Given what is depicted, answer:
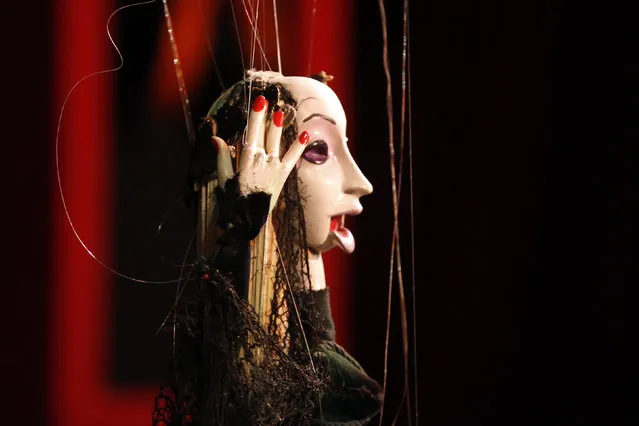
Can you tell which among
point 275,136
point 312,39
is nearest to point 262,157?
point 275,136

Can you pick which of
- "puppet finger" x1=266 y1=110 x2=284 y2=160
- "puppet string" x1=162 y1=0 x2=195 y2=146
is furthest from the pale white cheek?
"puppet string" x1=162 y1=0 x2=195 y2=146

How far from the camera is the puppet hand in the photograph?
4.15 ft

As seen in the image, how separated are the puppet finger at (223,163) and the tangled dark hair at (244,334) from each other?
0.04 m

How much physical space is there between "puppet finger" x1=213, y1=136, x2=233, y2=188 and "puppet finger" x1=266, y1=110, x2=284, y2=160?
0.21ft

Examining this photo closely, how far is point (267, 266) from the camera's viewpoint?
1.33 m

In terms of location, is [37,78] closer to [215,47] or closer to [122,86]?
[122,86]

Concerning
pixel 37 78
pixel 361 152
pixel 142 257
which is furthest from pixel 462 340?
pixel 37 78

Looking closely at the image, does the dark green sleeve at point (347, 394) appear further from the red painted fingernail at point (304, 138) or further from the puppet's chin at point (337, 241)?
the red painted fingernail at point (304, 138)

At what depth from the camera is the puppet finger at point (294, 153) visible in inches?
51.1

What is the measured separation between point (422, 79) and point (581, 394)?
817mm

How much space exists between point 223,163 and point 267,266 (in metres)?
0.19

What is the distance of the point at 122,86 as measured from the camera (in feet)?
5.22

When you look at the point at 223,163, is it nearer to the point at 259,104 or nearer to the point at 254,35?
the point at 259,104

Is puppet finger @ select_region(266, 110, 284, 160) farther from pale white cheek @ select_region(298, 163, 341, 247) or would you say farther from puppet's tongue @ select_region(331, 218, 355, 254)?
puppet's tongue @ select_region(331, 218, 355, 254)
